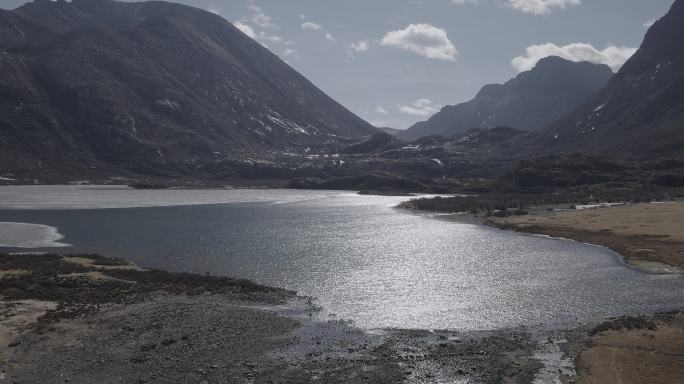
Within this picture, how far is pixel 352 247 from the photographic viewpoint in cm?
9500

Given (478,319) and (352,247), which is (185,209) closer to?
(352,247)

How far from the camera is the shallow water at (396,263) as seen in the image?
54.8 m

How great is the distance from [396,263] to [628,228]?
58.0 m

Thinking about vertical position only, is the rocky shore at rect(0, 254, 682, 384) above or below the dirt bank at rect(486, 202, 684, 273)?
below

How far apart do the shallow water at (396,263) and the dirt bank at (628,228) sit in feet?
14.7

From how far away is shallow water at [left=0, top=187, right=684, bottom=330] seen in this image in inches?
2157

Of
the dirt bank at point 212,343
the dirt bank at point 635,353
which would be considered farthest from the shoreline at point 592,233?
the dirt bank at point 212,343

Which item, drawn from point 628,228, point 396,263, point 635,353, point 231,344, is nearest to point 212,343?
point 231,344

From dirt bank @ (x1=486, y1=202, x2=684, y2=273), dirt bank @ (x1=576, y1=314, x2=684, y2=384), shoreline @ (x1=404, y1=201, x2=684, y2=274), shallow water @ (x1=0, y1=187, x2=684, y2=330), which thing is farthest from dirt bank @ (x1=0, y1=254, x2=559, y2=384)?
dirt bank @ (x1=486, y1=202, x2=684, y2=273)

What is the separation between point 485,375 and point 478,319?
15.0 meters

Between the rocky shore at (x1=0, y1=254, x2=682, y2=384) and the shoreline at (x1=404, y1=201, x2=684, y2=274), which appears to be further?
the shoreline at (x1=404, y1=201, x2=684, y2=274)

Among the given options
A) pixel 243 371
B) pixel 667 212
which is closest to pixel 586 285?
pixel 243 371

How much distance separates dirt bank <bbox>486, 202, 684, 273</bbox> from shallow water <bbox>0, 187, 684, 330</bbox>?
14.7 ft

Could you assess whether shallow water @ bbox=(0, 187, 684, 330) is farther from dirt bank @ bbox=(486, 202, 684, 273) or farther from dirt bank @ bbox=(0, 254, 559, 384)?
dirt bank @ bbox=(0, 254, 559, 384)
